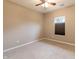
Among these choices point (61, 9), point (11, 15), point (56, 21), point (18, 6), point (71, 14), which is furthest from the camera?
point (56, 21)

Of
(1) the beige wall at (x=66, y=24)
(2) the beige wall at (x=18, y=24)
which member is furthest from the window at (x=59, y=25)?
(2) the beige wall at (x=18, y=24)

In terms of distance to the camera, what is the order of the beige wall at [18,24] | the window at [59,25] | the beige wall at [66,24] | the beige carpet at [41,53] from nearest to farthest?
the beige carpet at [41,53] → the beige wall at [18,24] → the beige wall at [66,24] → the window at [59,25]

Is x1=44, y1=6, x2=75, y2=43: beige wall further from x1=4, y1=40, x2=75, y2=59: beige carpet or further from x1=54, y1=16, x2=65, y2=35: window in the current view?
x1=4, y1=40, x2=75, y2=59: beige carpet

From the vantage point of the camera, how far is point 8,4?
3.26m

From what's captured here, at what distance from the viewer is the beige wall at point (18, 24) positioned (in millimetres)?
3248

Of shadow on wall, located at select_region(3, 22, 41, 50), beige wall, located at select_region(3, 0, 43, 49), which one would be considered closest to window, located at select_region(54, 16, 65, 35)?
shadow on wall, located at select_region(3, 22, 41, 50)

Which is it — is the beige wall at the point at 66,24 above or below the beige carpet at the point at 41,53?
above

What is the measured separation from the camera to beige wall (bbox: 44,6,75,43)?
4.14m

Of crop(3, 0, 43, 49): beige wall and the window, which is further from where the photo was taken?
the window

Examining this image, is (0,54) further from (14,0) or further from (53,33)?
(53,33)

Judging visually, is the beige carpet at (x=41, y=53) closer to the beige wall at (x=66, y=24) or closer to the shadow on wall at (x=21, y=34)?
the shadow on wall at (x=21, y=34)

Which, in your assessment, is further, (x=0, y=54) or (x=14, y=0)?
(x=14, y=0)

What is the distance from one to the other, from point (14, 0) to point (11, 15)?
2.61 feet

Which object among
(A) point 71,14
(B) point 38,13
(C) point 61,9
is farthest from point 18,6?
(A) point 71,14
